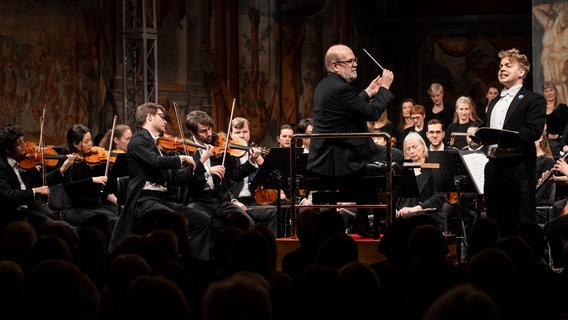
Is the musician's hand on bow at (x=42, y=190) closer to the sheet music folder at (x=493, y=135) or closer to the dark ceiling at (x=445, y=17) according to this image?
the sheet music folder at (x=493, y=135)

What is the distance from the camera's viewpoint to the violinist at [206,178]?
8.51 metres

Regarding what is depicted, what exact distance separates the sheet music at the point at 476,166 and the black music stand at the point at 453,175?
17 centimetres

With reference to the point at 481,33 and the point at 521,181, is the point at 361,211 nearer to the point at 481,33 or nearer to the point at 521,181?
the point at 521,181

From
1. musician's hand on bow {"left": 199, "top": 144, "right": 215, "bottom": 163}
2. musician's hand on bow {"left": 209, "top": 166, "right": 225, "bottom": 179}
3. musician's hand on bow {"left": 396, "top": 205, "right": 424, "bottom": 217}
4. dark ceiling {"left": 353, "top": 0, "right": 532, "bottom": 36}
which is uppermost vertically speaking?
dark ceiling {"left": 353, "top": 0, "right": 532, "bottom": 36}

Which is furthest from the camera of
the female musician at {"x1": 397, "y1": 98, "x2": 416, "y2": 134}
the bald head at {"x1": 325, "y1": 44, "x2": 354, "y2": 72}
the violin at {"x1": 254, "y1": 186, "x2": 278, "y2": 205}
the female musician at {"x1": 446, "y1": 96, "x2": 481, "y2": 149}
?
the female musician at {"x1": 397, "y1": 98, "x2": 416, "y2": 134}

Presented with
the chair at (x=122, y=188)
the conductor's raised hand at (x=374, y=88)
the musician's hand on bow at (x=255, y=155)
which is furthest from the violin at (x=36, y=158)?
the conductor's raised hand at (x=374, y=88)

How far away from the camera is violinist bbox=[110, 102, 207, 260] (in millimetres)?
8133

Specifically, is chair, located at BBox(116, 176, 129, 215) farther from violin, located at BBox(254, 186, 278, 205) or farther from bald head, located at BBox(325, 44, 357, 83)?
bald head, located at BBox(325, 44, 357, 83)

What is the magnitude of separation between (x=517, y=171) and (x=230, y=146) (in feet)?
9.98

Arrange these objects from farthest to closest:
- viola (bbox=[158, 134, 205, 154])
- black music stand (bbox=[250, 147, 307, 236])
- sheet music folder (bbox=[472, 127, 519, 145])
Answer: viola (bbox=[158, 134, 205, 154]) < black music stand (bbox=[250, 147, 307, 236]) < sheet music folder (bbox=[472, 127, 519, 145])

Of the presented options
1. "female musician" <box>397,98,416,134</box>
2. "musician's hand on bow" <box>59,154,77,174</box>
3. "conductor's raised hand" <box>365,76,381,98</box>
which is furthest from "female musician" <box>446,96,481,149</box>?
"musician's hand on bow" <box>59,154,77,174</box>

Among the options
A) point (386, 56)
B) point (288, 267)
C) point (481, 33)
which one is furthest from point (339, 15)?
point (288, 267)

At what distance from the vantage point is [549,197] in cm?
934

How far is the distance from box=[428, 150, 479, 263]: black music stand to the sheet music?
0.17m
